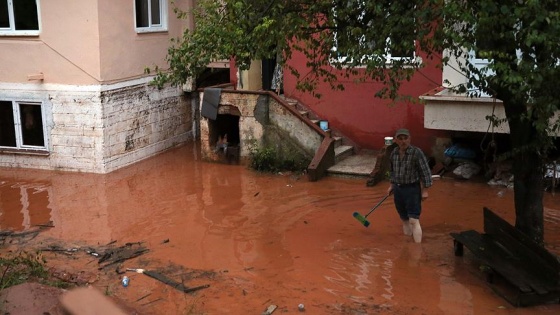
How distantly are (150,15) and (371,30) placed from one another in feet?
33.1

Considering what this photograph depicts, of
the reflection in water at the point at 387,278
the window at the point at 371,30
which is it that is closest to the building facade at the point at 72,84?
the window at the point at 371,30

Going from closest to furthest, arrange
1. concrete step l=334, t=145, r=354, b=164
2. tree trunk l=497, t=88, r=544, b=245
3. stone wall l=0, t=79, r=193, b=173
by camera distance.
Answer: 1. tree trunk l=497, t=88, r=544, b=245
2. concrete step l=334, t=145, r=354, b=164
3. stone wall l=0, t=79, r=193, b=173

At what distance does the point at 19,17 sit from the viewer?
15258mm

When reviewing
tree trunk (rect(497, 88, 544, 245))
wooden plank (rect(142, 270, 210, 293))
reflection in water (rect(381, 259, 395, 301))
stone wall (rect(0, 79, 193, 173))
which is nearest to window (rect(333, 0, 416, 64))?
tree trunk (rect(497, 88, 544, 245))

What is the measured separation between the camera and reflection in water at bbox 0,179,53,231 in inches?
464

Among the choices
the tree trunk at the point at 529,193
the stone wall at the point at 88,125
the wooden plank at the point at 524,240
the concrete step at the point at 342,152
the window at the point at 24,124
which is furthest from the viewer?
the window at the point at 24,124

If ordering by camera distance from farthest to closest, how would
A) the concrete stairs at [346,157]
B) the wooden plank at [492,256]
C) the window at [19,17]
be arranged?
1. the window at [19,17]
2. the concrete stairs at [346,157]
3. the wooden plank at [492,256]

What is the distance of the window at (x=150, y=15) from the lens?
16375 mm

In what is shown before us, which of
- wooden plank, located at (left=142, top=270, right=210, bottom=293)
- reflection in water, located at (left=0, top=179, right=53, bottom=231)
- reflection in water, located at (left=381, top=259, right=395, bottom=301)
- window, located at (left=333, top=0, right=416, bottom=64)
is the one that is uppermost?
window, located at (left=333, top=0, right=416, bottom=64)

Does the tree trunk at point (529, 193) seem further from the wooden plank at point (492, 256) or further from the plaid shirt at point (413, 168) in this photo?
the plaid shirt at point (413, 168)

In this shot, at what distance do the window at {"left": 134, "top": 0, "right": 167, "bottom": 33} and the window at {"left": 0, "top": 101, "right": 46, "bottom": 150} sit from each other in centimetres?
331

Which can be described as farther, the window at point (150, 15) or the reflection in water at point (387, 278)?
the window at point (150, 15)

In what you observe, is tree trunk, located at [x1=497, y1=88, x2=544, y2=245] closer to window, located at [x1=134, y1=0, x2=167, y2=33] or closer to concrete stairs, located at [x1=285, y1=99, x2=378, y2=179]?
concrete stairs, located at [x1=285, y1=99, x2=378, y2=179]

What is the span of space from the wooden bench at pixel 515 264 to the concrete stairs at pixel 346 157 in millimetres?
5012
